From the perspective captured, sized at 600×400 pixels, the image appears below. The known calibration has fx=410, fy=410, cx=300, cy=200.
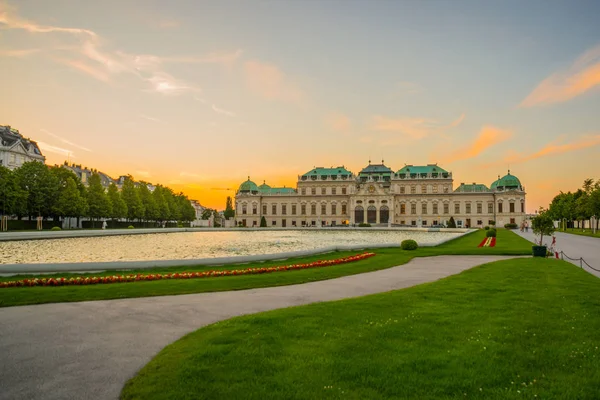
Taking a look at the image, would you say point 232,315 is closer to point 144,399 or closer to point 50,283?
point 144,399

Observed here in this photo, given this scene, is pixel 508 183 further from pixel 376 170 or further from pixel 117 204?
pixel 117 204

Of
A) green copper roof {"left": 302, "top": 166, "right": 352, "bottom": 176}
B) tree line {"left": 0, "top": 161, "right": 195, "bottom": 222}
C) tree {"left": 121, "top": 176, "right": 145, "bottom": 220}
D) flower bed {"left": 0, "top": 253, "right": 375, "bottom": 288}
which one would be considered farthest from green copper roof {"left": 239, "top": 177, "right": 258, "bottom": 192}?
flower bed {"left": 0, "top": 253, "right": 375, "bottom": 288}

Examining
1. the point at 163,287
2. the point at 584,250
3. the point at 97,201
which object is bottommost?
the point at 163,287

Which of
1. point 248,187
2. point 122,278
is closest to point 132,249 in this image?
point 122,278

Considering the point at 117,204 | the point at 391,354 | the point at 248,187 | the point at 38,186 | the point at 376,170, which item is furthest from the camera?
the point at 248,187

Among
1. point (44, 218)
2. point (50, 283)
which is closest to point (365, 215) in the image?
point (44, 218)

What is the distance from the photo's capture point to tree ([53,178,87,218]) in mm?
66438

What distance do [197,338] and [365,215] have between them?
370 ft

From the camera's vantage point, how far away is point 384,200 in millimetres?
118062

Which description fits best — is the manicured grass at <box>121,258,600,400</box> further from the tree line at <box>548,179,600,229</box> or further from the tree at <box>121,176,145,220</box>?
the tree at <box>121,176,145,220</box>

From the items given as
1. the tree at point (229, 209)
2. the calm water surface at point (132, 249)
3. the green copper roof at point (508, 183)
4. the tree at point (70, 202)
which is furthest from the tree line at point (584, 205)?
the tree at point (229, 209)

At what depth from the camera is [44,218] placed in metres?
74.2

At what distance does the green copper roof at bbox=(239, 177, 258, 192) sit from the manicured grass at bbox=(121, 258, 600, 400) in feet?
406

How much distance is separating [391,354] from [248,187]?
128343 mm
